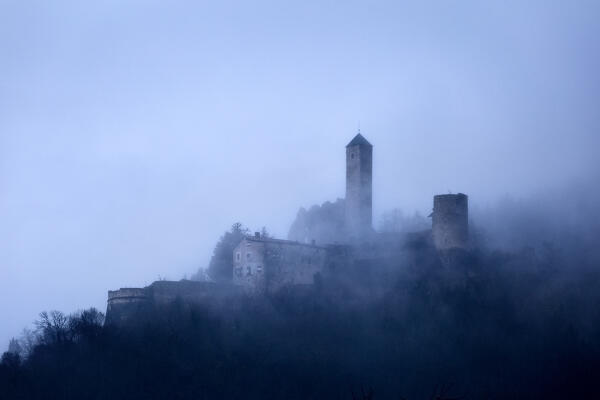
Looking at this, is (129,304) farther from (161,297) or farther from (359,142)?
(359,142)

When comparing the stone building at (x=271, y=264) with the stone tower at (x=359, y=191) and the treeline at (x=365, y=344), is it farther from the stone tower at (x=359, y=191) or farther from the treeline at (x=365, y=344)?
the stone tower at (x=359, y=191)

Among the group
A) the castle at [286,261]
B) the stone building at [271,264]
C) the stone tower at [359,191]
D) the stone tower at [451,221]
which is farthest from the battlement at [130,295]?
the stone tower at [451,221]

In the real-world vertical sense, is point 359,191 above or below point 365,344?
above

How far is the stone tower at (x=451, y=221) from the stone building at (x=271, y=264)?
9969 mm

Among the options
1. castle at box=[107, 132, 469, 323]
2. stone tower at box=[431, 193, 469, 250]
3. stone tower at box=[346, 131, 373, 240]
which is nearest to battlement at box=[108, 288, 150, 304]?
castle at box=[107, 132, 469, 323]

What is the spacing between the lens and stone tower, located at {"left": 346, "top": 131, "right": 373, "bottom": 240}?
65.8m

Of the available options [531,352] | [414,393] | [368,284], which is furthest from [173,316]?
[531,352]

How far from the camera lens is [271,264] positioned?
57.8m

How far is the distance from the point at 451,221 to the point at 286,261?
40.6 feet

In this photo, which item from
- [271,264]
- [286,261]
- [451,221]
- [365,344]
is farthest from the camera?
[365,344]

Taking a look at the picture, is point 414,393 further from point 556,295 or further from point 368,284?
point 556,295

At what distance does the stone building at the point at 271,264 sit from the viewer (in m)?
57.6

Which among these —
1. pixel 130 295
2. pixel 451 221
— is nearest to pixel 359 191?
pixel 451 221

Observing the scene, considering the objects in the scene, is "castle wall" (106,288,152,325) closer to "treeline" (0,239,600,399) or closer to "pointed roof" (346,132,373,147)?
"treeline" (0,239,600,399)
